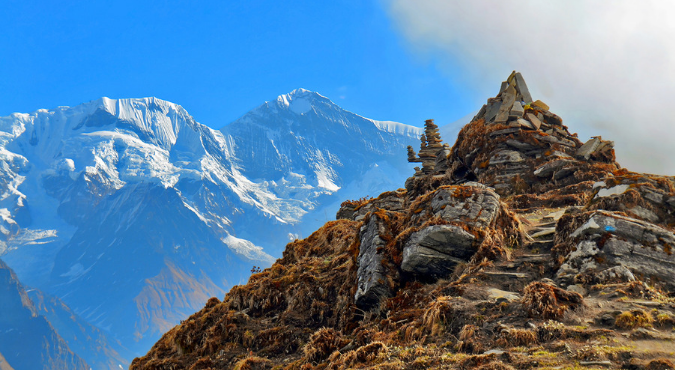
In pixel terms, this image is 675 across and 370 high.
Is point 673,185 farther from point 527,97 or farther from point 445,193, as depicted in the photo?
point 527,97

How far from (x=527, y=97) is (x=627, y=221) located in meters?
27.0

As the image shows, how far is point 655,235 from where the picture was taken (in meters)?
13.4

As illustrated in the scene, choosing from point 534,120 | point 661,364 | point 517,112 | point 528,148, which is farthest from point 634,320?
point 517,112

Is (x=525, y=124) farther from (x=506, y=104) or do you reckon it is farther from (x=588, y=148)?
(x=588, y=148)

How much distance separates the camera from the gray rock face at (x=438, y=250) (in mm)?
14742

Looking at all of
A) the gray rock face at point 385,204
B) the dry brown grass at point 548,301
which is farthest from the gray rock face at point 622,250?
the gray rock face at point 385,204

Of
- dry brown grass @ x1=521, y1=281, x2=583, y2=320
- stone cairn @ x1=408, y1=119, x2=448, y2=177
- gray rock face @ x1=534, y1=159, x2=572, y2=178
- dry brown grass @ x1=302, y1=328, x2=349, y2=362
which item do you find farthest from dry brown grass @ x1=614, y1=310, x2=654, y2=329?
stone cairn @ x1=408, y1=119, x2=448, y2=177

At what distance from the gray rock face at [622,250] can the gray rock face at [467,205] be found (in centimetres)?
298

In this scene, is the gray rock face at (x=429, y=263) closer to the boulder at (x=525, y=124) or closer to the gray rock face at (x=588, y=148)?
the gray rock face at (x=588, y=148)

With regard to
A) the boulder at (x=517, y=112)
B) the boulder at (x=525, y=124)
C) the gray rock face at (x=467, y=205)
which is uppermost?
the boulder at (x=517, y=112)

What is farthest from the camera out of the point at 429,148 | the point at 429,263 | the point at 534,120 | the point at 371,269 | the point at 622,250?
the point at 429,148

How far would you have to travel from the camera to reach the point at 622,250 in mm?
13031

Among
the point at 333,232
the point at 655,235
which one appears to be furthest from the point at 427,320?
the point at 333,232

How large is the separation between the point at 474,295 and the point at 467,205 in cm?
487
